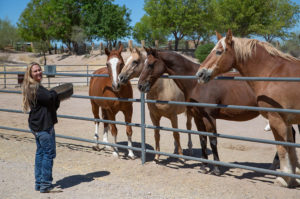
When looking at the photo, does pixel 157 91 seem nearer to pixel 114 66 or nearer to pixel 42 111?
pixel 114 66

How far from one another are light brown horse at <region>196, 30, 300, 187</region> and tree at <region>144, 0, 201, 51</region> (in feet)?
139

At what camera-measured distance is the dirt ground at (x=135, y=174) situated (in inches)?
148

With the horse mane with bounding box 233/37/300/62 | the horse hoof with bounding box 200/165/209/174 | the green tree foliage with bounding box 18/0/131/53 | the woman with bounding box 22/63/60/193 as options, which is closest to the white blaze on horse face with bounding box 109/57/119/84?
the woman with bounding box 22/63/60/193

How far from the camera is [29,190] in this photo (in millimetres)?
3893

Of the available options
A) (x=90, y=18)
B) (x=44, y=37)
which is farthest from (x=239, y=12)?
(x=44, y=37)

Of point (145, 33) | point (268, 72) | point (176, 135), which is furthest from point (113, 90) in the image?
point (145, 33)

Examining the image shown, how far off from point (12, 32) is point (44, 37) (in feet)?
37.1

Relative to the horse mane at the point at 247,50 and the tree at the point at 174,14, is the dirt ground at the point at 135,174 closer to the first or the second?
the horse mane at the point at 247,50

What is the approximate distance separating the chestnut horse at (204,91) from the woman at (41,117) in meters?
1.44

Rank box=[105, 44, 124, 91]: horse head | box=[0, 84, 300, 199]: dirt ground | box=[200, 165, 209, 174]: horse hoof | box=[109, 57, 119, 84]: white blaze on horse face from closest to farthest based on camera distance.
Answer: box=[0, 84, 300, 199]: dirt ground, box=[200, 165, 209, 174]: horse hoof, box=[105, 44, 124, 91]: horse head, box=[109, 57, 119, 84]: white blaze on horse face

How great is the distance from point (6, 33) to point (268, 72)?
59772mm

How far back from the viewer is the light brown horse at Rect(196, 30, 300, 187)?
3.68 m

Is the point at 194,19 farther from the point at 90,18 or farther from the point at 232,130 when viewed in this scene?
the point at 232,130

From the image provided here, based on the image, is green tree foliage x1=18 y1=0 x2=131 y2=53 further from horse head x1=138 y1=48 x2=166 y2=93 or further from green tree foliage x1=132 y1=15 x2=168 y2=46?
horse head x1=138 y1=48 x2=166 y2=93
